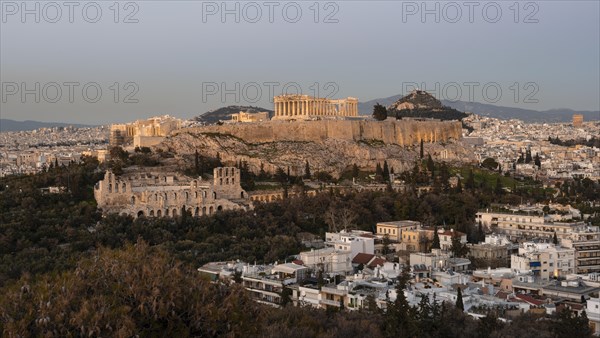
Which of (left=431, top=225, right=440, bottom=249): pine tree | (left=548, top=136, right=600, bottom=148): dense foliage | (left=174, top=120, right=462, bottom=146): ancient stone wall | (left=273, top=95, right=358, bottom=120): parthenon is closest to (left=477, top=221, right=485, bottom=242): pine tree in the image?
(left=431, top=225, right=440, bottom=249): pine tree

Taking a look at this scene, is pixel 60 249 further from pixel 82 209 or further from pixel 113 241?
pixel 82 209

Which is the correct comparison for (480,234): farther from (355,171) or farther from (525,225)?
(355,171)

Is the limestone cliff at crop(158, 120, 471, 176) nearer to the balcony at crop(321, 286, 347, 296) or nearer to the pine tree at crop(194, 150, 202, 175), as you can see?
the pine tree at crop(194, 150, 202, 175)

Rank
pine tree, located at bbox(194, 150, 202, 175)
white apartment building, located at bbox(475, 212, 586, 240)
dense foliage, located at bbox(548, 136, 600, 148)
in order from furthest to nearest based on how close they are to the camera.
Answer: dense foliage, located at bbox(548, 136, 600, 148) < pine tree, located at bbox(194, 150, 202, 175) < white apartment building, located at bbox(475, 212, 586, 240)

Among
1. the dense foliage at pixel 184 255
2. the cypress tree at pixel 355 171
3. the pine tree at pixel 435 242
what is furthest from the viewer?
the cypress tree at pixel 355 171

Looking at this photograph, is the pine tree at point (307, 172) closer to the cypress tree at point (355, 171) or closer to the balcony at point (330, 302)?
the cypress tree at point (355, 171)


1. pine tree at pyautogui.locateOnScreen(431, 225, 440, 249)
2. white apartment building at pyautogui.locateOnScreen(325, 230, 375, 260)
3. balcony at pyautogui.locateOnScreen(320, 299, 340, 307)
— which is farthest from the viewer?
pine tree at pyautogui.locateOnScreen(431, 225, 440, 249)

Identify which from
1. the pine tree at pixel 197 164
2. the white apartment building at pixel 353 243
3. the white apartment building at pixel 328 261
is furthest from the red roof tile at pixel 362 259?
the pine tree at pixel 197 164

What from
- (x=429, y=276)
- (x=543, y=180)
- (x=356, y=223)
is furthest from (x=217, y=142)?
(x=429, y=276)

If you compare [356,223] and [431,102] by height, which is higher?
[431,102]
